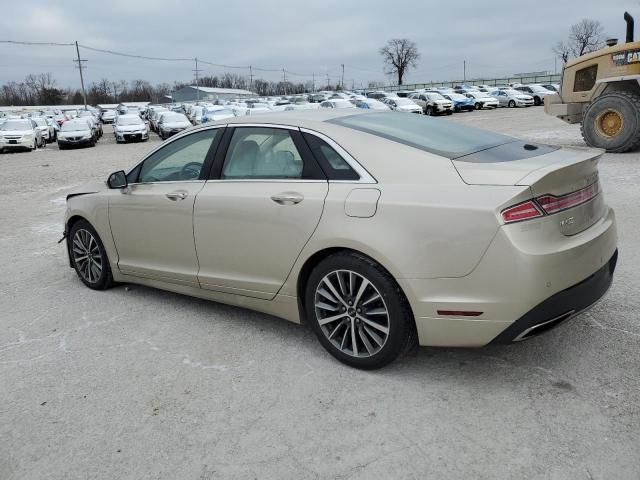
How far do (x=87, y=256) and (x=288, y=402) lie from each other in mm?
3038

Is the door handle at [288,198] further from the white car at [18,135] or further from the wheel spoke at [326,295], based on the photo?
the white car at [18,135]

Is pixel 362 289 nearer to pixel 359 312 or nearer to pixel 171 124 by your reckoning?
pixel 359 312

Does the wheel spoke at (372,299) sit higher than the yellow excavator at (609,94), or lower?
lower

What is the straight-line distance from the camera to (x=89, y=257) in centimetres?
530

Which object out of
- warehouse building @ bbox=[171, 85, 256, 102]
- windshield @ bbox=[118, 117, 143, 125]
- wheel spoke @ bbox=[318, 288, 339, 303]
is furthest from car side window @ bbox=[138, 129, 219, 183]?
warehouse building @ bbox=[171, 85, 256, 102]

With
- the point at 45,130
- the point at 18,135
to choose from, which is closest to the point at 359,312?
the point at 18,135

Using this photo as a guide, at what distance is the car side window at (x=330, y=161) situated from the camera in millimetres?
3402

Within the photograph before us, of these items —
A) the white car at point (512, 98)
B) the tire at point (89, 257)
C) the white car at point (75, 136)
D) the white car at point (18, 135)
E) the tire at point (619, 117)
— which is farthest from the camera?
the white car at point (512, 98)

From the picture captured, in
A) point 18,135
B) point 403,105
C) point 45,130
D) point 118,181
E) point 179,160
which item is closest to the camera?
point 179,160

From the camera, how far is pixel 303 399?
3.19 metres

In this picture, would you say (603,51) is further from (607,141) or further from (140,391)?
(140,391)

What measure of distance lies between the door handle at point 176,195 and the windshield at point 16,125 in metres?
25.1

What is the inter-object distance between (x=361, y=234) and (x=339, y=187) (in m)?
0.36

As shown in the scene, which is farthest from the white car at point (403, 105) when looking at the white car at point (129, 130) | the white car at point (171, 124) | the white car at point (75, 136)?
the white car at point (75, 136)
